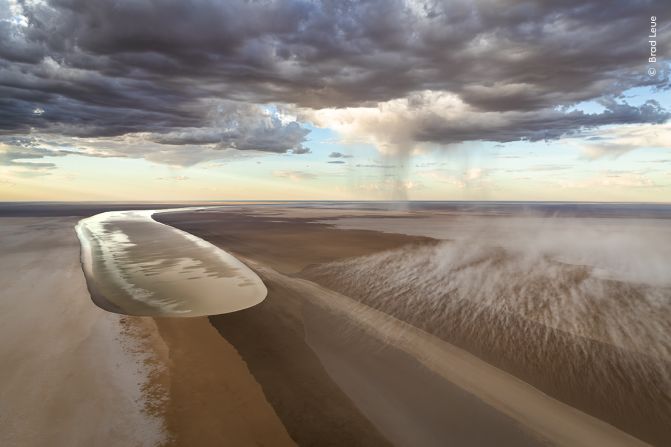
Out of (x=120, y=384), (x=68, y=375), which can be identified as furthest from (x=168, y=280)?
(x=120, y=384)

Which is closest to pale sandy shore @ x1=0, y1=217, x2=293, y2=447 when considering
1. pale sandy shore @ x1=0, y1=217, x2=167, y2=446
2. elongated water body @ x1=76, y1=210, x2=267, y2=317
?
pale sandy shore @ x1=0, y1=217, x2=167, y2=446

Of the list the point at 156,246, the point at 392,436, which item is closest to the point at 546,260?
the point at 392,436

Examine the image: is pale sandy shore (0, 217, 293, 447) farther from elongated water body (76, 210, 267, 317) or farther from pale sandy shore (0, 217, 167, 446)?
elongated water body (76, 210, 267, 317)

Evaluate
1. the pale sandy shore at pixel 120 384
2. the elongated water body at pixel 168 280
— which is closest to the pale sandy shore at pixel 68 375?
the pale sandy shore at pixel 120 384

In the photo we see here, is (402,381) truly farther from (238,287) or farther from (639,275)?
(639,275)

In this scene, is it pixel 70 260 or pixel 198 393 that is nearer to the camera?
pixel 198 393

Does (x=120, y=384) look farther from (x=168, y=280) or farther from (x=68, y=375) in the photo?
(x=168, y=280)
